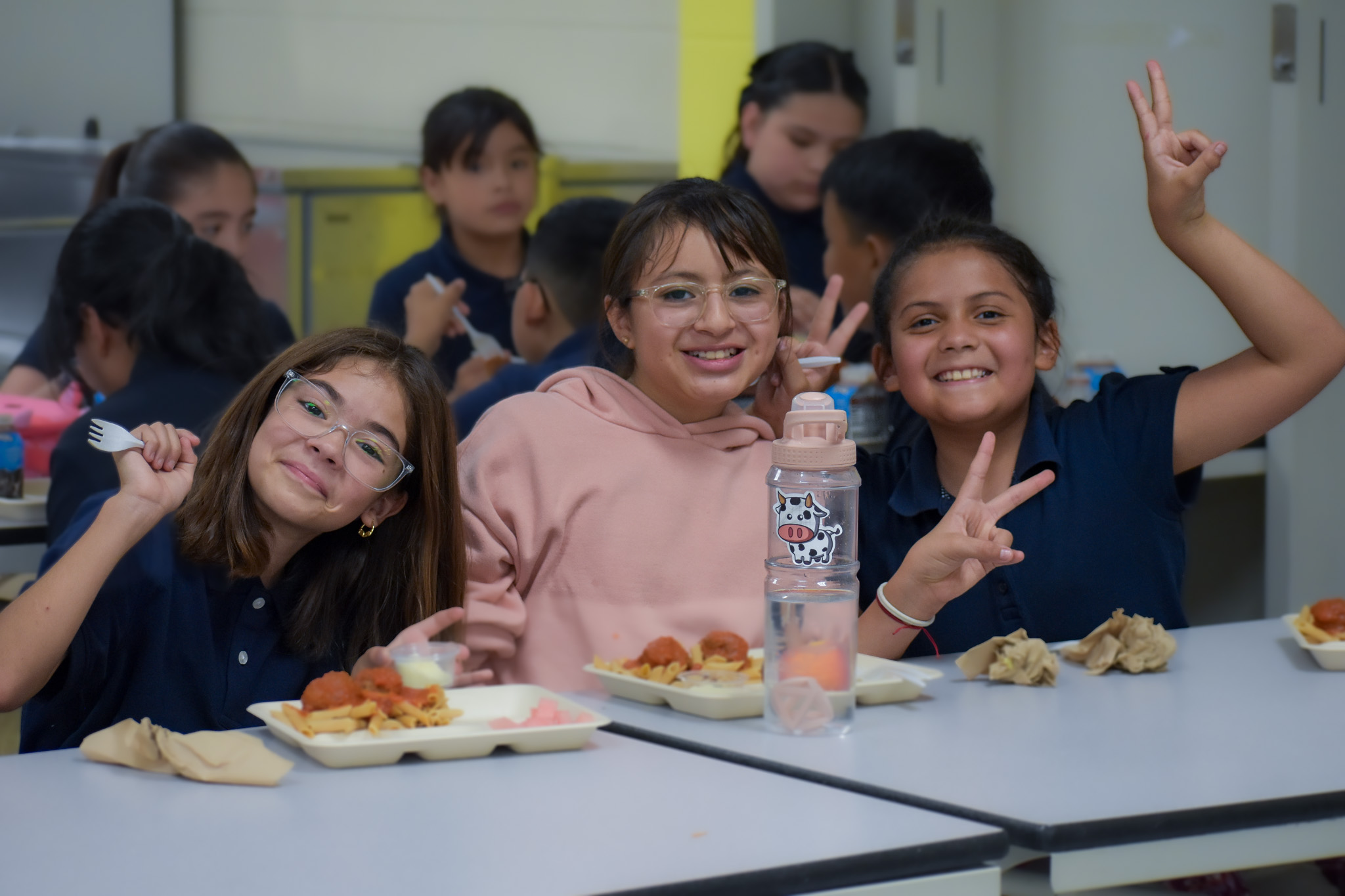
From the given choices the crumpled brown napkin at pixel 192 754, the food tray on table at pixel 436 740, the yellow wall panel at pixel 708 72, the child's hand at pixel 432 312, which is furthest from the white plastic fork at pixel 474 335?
the crumpled brown napkin at pixel 192 754

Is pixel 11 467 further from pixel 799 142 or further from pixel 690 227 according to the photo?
pixel 799 142

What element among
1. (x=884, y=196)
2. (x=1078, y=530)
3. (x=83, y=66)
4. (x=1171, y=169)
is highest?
(x=83, y=66)

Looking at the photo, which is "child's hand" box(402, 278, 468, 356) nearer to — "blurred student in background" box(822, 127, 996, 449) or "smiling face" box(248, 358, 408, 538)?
"blurred student in background" box(822, 127, 996, 449)

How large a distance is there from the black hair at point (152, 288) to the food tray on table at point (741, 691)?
188cm

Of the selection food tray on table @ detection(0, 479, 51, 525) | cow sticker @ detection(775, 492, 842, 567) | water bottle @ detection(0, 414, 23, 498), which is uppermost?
cow sticker @ detection(775, 492, 842, 567)

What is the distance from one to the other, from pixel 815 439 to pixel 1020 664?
1.29 feet

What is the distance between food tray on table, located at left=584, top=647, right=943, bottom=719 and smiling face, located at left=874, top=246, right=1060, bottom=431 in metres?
0.51

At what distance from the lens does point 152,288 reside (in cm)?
305

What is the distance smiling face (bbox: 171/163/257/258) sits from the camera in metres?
3.42

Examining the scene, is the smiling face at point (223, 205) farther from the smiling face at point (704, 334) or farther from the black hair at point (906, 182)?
the smiling face at point (704, 334)

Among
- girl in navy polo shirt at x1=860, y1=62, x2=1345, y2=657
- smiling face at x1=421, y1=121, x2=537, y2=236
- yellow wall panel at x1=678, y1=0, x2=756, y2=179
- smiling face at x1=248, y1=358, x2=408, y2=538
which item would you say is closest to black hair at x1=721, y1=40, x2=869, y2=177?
yellow wall panel at x1=678, y1=0, x2=756, y2=179

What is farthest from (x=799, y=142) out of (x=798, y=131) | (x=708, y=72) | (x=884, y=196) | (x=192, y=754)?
(x=192, y=754)

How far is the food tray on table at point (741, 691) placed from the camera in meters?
1.35

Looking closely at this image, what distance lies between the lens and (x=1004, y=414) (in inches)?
75.7
